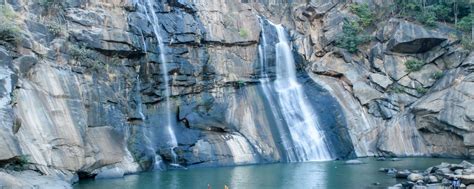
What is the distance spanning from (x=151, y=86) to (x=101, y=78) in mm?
4291

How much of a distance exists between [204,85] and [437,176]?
19191 millimetres

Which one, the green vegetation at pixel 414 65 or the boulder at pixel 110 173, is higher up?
the green vegetation at pixel 414 65

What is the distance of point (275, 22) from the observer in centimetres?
5009

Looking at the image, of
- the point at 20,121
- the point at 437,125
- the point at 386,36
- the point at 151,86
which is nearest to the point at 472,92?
the point at 437,125

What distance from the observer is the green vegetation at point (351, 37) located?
47.6m

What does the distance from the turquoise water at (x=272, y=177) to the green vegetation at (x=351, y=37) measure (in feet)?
41.6

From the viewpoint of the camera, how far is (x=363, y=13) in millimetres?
49812

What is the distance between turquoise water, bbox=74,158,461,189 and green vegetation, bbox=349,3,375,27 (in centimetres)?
1559

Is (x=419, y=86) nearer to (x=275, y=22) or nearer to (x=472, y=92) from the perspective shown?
(x=472, y=92)

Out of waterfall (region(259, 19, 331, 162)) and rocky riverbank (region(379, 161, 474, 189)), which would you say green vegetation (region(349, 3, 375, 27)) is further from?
rocky riverbank (region(379, 161, 474, 189))

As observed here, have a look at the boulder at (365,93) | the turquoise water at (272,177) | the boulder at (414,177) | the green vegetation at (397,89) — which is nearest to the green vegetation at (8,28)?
the turquoise water at (272,177)

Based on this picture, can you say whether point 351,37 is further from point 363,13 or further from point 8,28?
point 8,28

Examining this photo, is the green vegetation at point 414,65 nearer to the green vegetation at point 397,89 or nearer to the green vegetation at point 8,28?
the green vegetation at point 397,89

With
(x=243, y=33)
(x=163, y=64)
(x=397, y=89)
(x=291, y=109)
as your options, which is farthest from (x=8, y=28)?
(x=397, y=89)
